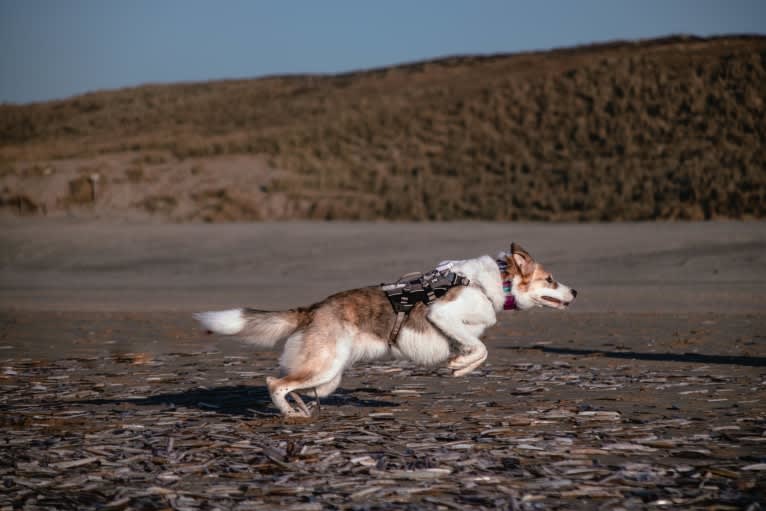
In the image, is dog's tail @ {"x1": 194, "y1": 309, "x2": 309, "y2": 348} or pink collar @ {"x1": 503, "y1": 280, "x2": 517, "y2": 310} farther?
pink collar @ {"x1": 503, "y1": 280, "x2": 517, "y2": 310}

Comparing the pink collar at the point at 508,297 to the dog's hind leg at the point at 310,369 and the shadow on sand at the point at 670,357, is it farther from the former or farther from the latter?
the shadow on sand at the point at 670,357

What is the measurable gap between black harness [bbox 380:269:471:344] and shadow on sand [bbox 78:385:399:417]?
0.76m

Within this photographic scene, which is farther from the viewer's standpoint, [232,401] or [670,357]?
[670,357]

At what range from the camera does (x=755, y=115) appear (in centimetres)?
3338

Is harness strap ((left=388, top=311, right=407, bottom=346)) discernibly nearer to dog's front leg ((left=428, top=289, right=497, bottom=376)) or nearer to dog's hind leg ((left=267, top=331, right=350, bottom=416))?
dog's front leg ((left=428, top=289, right=497, bottom=376))

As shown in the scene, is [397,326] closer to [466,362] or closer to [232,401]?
Answer: [466,362]

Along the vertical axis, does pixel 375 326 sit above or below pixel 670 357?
above

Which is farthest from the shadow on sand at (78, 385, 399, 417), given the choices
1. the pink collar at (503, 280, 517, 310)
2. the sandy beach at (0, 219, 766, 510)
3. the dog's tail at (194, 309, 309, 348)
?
the pink collar at (503, 280, 517, 310)

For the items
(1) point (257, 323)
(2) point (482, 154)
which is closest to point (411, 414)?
(1) point (257, 323)

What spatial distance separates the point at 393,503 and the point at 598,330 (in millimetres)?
8776

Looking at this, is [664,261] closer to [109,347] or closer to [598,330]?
[598,330]

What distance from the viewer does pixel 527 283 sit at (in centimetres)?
872

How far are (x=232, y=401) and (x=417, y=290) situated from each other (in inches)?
72.0

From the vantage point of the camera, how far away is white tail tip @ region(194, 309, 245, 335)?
7691mm
